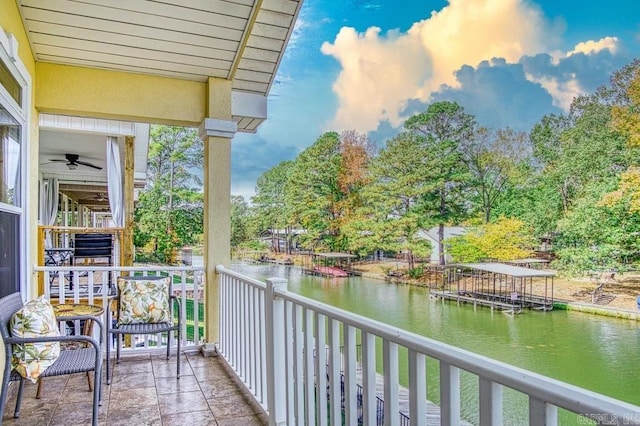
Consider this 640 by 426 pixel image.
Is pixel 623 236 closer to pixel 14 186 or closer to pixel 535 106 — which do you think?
pixel 535 106

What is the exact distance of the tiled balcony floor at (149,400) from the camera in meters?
2.45

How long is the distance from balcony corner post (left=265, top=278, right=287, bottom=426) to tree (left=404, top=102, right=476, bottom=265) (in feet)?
22.1

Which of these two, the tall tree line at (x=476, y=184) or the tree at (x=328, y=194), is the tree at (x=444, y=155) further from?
the tree at (x=328, y=194)

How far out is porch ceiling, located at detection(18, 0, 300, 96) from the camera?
9.85 feet

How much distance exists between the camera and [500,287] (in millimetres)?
7020

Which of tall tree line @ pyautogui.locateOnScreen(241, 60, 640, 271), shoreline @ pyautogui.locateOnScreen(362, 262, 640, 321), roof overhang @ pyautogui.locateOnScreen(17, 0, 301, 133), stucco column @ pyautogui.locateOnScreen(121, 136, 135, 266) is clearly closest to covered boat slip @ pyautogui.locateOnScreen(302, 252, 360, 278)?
tall tree line @ pyautogui.locateOnScreen(241, 60, 640, 271)

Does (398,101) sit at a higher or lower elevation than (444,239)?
higher

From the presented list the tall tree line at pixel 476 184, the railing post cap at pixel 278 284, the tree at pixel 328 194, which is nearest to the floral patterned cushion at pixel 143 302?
the railing post cap at pixel 278 284

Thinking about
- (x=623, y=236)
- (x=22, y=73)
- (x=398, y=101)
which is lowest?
(x=623, y=236)

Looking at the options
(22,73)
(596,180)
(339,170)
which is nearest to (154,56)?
(22,73)

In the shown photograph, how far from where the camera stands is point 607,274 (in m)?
5.95

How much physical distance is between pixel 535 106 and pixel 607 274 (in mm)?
3633

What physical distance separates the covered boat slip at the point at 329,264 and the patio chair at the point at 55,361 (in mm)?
6765

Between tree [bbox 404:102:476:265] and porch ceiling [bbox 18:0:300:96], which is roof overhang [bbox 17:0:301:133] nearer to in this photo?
porch ceiling [bbox 18:0:300:96]
